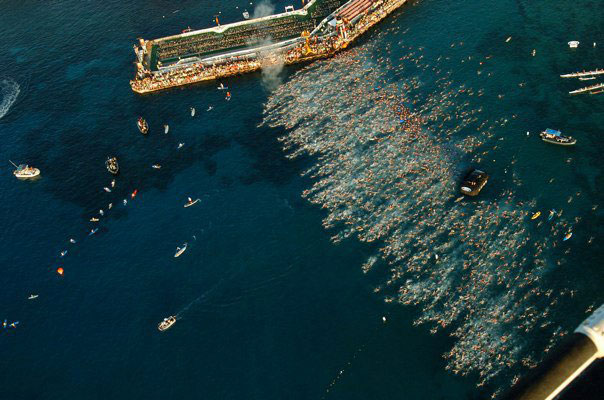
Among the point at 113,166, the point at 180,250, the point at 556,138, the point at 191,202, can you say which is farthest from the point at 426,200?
the point at 113,166

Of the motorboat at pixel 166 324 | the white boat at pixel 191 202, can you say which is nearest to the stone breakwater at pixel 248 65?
the white boat at pixel 191 202

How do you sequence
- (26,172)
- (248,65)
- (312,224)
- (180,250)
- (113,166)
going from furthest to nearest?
(248,65), (26,172), (113,166), (180,250), (312,224)

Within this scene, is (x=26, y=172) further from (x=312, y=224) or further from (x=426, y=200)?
(x=426, y=200)

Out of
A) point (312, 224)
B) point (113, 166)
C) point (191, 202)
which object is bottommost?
point (312, 224)

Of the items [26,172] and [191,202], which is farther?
[26,172]

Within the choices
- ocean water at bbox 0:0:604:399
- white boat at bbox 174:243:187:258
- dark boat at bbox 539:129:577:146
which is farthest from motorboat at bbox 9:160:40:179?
dark boat at bbox 539:129:577:146

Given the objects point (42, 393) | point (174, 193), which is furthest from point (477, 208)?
point (42, 393)

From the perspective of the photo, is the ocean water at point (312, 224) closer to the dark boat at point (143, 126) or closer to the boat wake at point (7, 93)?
the boat wake at point (7, 93)

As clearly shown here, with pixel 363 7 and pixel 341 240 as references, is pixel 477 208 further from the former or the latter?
pixel 363 7
